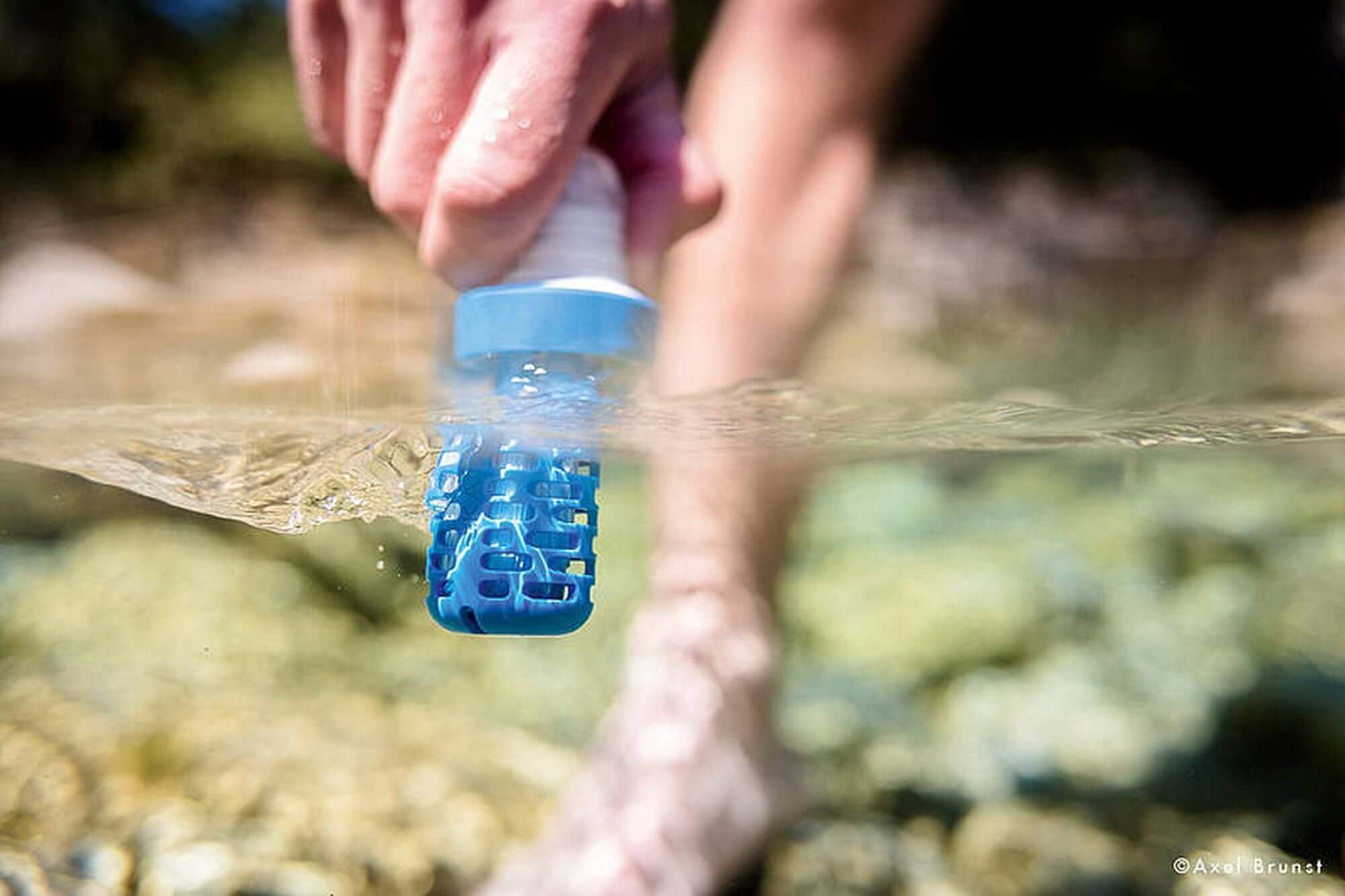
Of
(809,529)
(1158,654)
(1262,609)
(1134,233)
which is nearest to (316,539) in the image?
(809,529)

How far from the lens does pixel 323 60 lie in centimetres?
119

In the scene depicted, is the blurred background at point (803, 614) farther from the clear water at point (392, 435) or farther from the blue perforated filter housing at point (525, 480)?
the blue perforated filter housing at point (525, 480)

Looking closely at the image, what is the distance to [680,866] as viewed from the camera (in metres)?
1.49

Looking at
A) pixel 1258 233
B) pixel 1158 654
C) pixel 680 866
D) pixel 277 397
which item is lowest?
pixel 680 866

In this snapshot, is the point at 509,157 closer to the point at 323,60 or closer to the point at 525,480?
the point at 525,480

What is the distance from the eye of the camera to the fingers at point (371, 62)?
1049 millimetres

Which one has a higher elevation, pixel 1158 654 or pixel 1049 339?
pixel 1049 339

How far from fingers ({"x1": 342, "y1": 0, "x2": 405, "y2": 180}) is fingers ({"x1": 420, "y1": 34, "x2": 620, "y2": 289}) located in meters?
0.13

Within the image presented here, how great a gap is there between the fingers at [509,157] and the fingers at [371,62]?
134 mm

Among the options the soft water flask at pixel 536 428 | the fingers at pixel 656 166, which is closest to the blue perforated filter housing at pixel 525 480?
the soft water flask at pixel 536 428

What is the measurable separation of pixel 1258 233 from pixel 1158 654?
307 cm

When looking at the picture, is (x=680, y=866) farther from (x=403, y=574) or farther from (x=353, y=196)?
(x=353, y=196)

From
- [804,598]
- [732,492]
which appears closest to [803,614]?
[804,598]

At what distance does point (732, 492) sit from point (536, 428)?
70 cm
